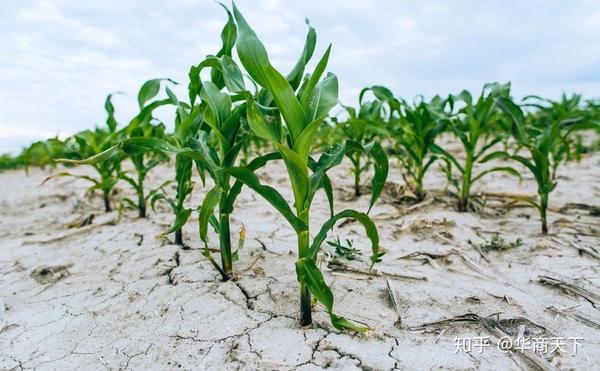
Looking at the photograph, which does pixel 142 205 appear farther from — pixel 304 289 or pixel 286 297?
pixel 304 289

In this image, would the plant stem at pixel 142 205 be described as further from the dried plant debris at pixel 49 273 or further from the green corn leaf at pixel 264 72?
the green corn leaf at pixel 264 72

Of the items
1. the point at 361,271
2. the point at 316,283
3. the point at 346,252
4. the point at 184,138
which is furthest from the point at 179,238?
the point at 316,283

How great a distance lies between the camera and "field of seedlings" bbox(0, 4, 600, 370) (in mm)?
1339

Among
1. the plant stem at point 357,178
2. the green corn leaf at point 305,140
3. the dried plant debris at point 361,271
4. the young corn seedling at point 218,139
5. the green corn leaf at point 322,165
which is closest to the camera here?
→ the green corn leaf at point 305,140

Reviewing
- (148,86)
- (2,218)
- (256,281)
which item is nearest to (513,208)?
(256,281)

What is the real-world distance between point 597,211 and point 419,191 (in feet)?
3.81

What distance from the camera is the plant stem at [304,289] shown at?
53.7 inches

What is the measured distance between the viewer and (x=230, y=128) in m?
1.61

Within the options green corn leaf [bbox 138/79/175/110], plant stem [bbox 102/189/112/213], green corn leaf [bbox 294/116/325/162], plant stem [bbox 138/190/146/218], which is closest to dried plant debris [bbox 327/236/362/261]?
green corn leaf [bbox 294/116/325/162]

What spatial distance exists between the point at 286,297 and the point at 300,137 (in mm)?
687

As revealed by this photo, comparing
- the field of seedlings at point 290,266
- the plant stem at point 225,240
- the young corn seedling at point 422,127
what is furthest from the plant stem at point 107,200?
the young corn seedling at point 422,127

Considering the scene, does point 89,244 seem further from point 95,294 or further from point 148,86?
point 148,86

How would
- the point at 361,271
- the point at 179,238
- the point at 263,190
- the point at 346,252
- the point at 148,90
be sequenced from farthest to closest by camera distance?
the point at 179,238
the point at 148,90
the point at 346,252
the point at 361,271
the point at 263,190
